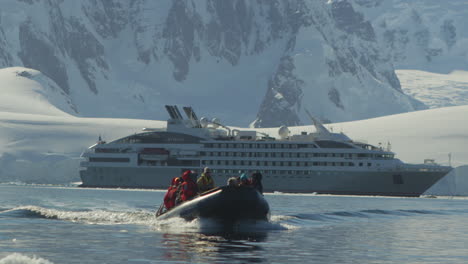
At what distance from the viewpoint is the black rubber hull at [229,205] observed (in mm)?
41875

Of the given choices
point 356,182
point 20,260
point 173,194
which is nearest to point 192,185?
point 173,194

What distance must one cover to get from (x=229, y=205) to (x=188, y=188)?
9.09 ft

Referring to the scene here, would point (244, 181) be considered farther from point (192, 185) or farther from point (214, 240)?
point (214, 240)

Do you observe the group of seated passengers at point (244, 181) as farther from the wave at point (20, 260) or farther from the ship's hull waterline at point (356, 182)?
the ship's hull waterline at point (356, 182)

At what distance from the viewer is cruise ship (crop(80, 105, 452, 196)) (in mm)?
132125

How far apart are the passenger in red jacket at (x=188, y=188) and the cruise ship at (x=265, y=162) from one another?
8915cm

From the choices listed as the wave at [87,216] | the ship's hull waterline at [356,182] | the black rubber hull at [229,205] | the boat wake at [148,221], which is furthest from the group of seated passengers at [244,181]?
the ship's hull waterline at [356,182]

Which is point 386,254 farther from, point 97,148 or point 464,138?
point 464,138

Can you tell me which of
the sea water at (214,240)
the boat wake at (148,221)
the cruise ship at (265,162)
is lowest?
the sea water at (214,240)

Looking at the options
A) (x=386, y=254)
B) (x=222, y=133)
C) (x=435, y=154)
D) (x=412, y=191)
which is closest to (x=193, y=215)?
(x=386, y=254)

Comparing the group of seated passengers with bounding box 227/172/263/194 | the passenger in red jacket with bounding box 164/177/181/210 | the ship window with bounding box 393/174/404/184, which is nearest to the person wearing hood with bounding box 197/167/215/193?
the group of seated passengers with bounding box 227/172/263/194

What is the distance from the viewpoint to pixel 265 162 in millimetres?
136000

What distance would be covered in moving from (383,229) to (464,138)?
141m

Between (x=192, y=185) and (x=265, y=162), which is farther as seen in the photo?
(x=265, y=162)
